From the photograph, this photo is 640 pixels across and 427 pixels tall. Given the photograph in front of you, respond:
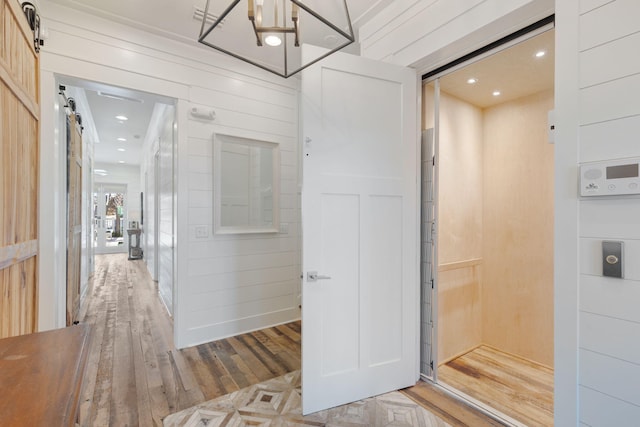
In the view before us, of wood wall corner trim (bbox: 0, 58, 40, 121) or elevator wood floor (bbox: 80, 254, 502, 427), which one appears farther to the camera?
elevator wood floor (bbox: 80, 254, 502, 427)

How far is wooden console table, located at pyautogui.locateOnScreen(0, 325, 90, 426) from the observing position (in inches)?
23.0

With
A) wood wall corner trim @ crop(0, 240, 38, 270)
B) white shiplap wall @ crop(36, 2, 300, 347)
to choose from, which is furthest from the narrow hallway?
wood wall corner trim @ crop(0, 240, 38, 270)

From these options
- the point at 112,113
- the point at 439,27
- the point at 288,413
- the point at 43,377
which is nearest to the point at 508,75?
the point at 439,27

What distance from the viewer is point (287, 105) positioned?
3512 mm

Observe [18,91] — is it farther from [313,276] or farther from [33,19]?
[313,276]

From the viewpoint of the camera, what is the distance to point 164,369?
8.13 feet

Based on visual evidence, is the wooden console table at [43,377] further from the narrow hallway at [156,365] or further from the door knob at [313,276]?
the narrow hallway at [156,365]

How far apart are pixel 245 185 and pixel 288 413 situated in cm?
220

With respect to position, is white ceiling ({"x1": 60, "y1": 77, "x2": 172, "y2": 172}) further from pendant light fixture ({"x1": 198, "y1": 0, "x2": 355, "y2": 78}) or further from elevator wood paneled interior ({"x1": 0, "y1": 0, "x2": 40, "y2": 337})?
pendant light fixture ({"x1": 198, "y1": 0, "x2": 355, "y2": 78})

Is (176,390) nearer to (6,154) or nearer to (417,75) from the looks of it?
(6,154)

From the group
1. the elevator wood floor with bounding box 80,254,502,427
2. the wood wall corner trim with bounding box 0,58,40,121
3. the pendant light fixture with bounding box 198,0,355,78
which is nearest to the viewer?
the wood wall corner trim with bounding box 0,58,40,121

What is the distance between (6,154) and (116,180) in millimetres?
9766

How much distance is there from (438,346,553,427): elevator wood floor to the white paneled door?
0.51 metres

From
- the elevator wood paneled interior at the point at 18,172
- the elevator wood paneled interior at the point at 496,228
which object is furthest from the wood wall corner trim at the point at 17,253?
the elevator wood paneled interior at the point at 496,228
